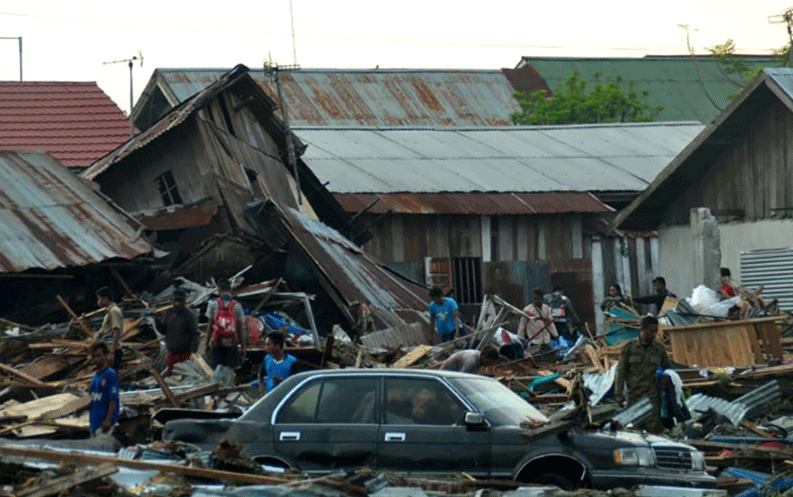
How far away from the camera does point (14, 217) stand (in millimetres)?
25422

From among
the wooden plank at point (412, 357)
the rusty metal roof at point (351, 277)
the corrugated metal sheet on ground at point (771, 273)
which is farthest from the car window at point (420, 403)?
the corrugated metal sheet on ground at point (771, 273)

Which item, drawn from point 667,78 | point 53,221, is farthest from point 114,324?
point 667,78

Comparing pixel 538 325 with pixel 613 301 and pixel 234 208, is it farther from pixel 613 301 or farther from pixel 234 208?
pixel 234 208

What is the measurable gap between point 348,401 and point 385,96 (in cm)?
4209

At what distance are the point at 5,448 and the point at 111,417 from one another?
2.82 metres

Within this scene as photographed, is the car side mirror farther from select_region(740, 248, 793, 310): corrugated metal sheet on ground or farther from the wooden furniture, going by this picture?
select_region(740, 248, 793, 310): corrugated metal sheet on ground

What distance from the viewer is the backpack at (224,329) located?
20.5 m

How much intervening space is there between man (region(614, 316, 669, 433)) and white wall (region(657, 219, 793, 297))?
38.2ft

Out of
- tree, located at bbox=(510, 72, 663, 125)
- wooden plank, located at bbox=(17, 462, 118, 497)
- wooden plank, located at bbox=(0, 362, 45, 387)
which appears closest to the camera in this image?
wooden plank, located at bbox=(17, 462, 118, 497)

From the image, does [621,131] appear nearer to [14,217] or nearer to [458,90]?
[458,90]

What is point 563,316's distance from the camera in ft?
96.2

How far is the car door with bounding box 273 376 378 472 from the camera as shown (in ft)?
43.8

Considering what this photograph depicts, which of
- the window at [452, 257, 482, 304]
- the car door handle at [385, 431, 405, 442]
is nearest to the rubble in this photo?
the car door handle at [385, 431, 405, 442]

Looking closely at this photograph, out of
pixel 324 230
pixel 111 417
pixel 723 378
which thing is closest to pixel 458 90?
pixel 324 230
